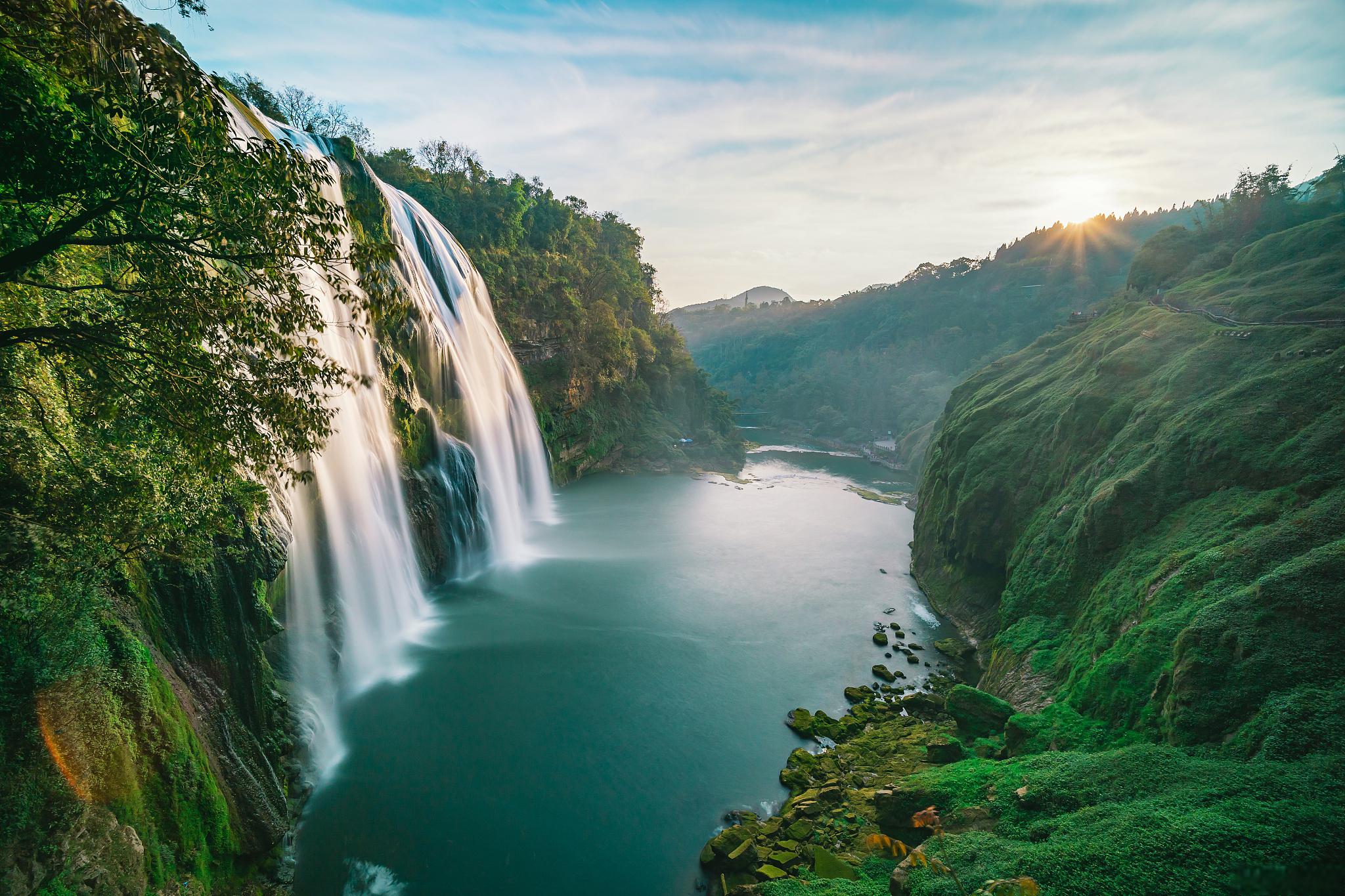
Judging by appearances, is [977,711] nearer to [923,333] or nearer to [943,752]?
[943,752]

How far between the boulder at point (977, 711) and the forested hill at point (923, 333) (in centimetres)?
5308

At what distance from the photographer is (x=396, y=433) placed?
18.0 m

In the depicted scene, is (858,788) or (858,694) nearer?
(858,788)

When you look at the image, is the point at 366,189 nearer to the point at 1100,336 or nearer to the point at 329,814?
the point at 329,814

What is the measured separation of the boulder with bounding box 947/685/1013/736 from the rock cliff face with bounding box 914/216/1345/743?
1.21 metres

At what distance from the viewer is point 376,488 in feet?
52.7

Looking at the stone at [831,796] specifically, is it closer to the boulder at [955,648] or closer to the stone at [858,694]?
the stone at [858,694]

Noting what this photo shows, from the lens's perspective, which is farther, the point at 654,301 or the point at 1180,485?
the point at 654,301

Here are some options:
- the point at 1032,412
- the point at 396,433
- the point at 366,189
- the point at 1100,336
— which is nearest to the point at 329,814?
the point at 396,433

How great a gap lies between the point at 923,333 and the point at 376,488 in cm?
9415

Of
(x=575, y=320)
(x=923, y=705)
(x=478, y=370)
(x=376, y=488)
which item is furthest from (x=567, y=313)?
(x=923, y=705)

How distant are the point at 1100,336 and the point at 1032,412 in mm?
6008

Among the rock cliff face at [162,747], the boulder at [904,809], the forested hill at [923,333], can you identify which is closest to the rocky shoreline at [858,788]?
the boulder at [904,809]

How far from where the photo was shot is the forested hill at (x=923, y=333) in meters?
80.2
